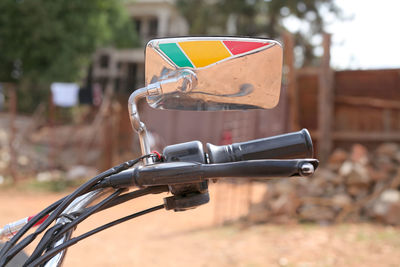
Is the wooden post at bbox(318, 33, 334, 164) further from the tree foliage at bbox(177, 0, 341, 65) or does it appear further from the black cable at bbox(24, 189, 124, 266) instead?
the tree foliage at bbox(177, 0, 341, 65)

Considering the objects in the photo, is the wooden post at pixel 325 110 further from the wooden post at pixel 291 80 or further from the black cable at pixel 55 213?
the black cable at pixel 55 213

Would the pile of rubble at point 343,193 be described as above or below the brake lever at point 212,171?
below

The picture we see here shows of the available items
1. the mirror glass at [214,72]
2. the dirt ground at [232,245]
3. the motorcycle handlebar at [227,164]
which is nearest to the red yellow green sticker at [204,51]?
the mirror glass at [214,72]

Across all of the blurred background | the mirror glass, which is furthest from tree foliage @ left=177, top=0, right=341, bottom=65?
the mirror glass

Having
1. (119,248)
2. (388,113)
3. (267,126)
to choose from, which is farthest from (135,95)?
(267,126)

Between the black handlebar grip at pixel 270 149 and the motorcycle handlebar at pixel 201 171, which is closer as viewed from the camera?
the motorcycle handlebar at pixel 201 171

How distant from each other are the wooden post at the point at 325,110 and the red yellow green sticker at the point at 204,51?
6.66 m

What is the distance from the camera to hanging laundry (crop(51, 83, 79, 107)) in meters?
10.5

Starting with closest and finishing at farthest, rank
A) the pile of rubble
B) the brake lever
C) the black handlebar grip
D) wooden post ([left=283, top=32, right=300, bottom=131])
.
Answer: the brake lever, the black handlebar grip, the pile of rubble, wooden post ([left=283, top=32, right=300, bottom=131])

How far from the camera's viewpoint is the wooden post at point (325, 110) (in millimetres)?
7230

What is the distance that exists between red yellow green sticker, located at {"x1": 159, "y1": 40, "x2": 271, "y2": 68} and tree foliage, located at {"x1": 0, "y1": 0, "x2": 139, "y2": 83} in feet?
55.7

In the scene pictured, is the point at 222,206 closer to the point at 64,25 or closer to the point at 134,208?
the point at 134,208

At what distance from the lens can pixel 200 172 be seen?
83 centimetres

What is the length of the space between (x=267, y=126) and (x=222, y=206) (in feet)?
8.74
